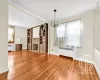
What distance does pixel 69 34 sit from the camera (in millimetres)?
4418

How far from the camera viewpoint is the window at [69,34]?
4022 millimetres

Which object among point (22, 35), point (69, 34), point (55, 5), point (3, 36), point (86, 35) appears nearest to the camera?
point (3, 36)

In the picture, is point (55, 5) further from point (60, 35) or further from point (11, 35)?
point (11, 35)

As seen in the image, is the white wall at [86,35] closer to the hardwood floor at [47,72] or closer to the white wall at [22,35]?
the hardwood floor at [47,72]

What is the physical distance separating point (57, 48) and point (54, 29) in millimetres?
1501

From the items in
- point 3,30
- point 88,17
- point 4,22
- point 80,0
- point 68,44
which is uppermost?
point 80,0

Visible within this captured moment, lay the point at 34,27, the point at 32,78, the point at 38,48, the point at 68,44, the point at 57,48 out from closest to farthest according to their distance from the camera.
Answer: the point at 32,78 < the point at 68,44 < the point at 57,48 < the point at 38,48 < the point at 34,27

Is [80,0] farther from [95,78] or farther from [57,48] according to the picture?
[57,48]

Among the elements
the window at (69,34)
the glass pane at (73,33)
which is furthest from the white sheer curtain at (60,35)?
the glass pane at (73,33)

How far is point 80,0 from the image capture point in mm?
2670

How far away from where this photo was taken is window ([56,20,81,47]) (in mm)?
4022

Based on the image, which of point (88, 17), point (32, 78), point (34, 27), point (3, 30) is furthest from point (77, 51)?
point (34, 27)

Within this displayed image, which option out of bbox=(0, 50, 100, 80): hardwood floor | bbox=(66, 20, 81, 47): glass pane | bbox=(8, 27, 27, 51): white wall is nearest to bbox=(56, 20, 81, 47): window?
bbox=(66, 20, 81, 47): glass pane

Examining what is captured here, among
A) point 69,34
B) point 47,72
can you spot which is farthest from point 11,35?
point 47,72
